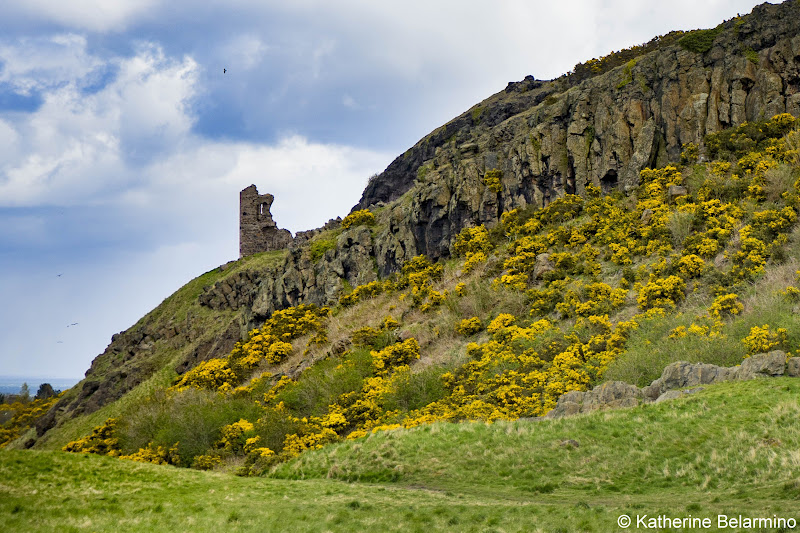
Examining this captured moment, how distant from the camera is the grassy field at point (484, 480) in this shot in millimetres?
14102

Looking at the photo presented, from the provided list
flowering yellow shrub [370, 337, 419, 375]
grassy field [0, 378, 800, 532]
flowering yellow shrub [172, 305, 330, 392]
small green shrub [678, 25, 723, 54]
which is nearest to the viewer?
grassy field [0, 378, 800, 532]

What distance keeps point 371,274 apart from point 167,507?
4793cm

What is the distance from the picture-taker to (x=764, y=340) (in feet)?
93.0

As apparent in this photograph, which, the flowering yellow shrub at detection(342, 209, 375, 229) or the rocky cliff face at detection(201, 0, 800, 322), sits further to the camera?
the flowering yellow shrub at detection(342, 209, 375, 229)

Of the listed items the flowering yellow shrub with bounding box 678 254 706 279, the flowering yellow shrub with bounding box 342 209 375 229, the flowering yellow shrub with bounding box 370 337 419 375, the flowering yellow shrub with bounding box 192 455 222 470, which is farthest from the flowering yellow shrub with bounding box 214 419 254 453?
the flowering yellow shrub with bounding box 342 209 375 229

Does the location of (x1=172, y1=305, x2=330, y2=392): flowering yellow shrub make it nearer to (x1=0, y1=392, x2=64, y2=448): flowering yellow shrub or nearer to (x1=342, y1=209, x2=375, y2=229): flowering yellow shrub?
(x1=342, y1=209, x2=375, y2=229): flowering yellow shrub

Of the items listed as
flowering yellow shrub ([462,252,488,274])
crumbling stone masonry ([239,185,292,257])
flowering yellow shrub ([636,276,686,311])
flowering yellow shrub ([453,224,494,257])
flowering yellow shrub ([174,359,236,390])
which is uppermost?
crumbling stone masonry ([239,185,292,257])

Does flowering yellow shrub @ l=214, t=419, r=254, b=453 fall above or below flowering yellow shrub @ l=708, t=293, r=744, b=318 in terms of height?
below

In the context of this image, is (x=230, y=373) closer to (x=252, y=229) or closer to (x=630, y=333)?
(x=630, y=333)

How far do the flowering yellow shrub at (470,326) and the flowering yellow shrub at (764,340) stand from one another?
18.9 metres

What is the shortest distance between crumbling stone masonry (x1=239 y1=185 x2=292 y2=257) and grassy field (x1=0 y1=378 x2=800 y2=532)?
77.7 m

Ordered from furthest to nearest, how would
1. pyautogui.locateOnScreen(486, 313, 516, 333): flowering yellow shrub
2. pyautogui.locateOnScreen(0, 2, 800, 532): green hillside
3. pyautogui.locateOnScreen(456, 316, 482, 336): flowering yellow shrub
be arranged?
pyautogui.locateOnScreen(456, 316, 482, 336): flowering yellow shrub
pyautogui.locateOnScreen(486, 313, 516, 333): flowering yellow shrub
pyautogui.locateOnScreen(0, 2, 800, 532): green hillside

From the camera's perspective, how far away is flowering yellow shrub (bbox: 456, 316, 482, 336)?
44.4 m

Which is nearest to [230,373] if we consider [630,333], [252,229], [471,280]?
[471,280]
